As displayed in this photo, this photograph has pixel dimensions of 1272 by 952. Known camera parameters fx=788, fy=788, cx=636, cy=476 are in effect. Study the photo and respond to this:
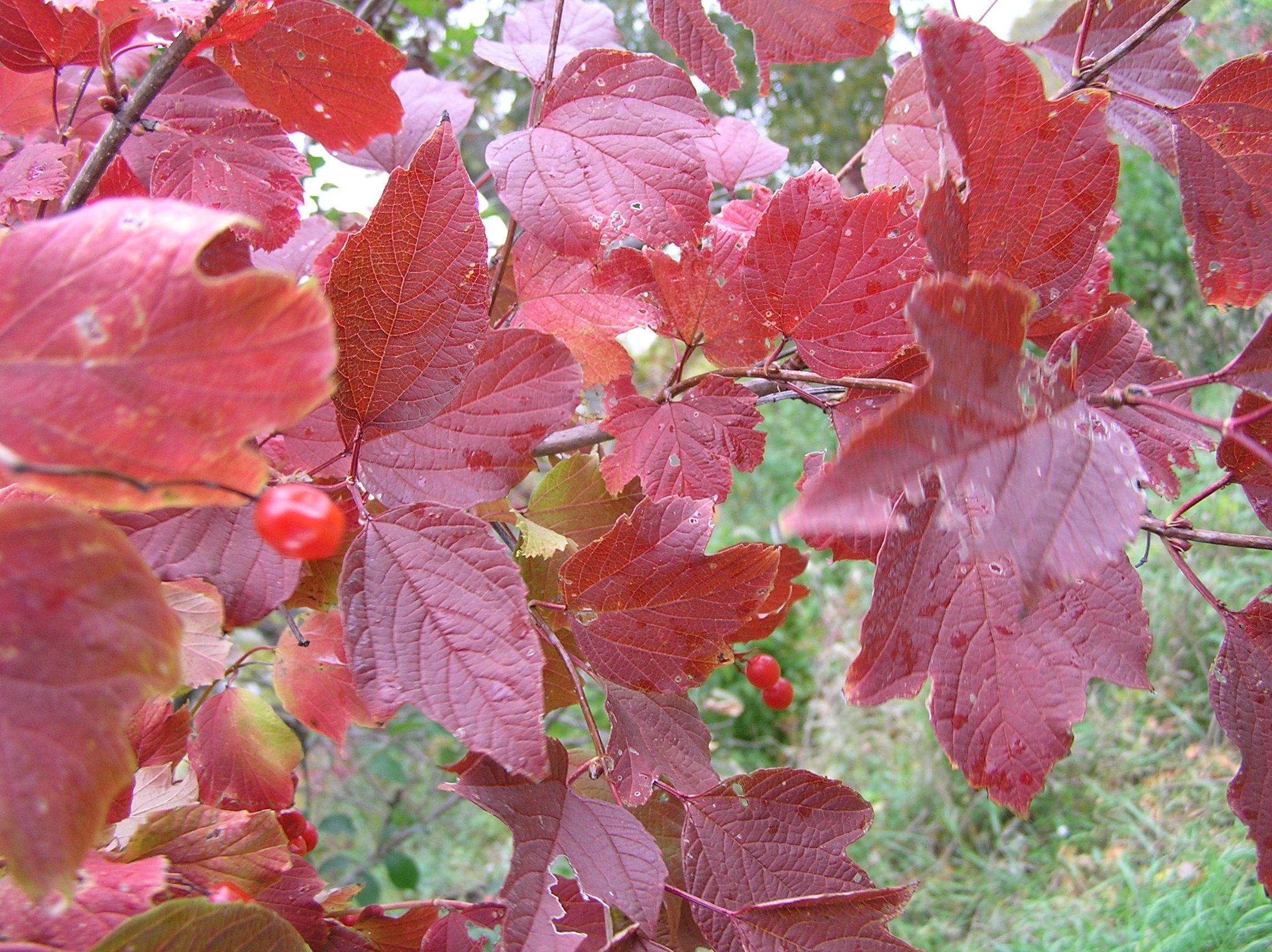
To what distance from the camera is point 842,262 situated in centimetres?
65

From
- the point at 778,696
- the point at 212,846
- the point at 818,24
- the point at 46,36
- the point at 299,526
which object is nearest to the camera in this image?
the point at 299,526

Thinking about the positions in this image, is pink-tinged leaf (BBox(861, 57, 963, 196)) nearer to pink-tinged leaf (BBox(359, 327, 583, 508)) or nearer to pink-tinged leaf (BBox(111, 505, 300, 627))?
pink-tinged leaf (BBox(359, 327, 583, 508))

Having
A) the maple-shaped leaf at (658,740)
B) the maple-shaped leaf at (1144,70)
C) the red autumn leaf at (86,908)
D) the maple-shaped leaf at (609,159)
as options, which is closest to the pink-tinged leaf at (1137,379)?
the maple-shaped leaf at (1144,70)

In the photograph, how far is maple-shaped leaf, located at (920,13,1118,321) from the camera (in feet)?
1.63

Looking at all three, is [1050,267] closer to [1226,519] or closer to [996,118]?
[996,118]

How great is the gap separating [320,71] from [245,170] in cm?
12

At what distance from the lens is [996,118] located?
51 cm

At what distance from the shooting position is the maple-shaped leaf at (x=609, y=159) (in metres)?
0.68

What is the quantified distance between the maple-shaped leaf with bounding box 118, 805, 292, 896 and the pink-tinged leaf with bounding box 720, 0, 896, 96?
0.84m

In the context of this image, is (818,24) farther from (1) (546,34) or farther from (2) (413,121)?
(2) (413,121)

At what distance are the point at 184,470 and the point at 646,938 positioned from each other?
0.48 m

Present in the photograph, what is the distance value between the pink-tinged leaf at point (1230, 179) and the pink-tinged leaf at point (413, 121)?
0.75 meters

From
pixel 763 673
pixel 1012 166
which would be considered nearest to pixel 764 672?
pixel 763 673

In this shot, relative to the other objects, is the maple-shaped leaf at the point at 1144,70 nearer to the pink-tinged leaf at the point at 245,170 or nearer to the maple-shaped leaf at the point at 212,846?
the pink-tinged leaf at the point at 245,170
